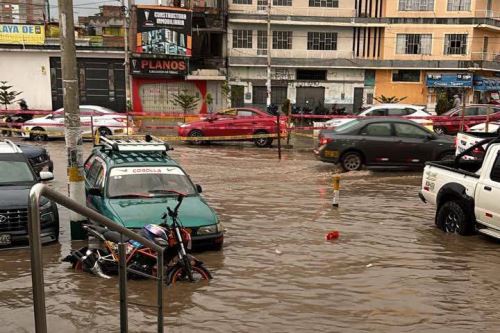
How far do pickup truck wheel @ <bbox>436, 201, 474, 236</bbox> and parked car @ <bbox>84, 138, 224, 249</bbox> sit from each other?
4.00m

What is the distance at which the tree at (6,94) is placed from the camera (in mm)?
33881

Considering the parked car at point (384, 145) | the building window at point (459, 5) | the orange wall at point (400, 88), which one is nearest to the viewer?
the parked car at point (384, 145)

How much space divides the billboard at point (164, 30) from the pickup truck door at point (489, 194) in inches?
1241

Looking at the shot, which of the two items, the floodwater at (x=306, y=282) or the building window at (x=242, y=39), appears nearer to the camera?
the floodwater at (x=306, y=282)

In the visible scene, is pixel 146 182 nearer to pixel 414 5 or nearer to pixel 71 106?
pixel 71 106

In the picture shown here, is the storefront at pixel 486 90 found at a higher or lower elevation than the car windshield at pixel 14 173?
higher

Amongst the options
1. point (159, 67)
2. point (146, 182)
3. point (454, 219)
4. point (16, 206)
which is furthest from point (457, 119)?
point (159, 67)

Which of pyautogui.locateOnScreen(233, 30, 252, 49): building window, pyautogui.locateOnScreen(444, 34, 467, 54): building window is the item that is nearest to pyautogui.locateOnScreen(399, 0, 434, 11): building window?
pyautogui.locateOnScreen(444, 34, 467, 54): building window

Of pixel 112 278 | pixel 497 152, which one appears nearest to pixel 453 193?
pixel 497 152

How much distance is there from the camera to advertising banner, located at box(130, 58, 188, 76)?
1501 inches

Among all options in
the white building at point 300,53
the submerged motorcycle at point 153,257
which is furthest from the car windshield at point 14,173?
the white building at point 300,53

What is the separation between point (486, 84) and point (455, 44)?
4028 mm

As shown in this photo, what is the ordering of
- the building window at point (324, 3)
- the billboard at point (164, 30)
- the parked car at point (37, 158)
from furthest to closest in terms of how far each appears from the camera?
the building window at point (324, 3), the billboard at point (164, 30), the parked car at point (37, 158)

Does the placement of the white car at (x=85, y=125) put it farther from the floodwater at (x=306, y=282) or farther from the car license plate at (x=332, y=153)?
the floodwater at (x=306, y=282)
